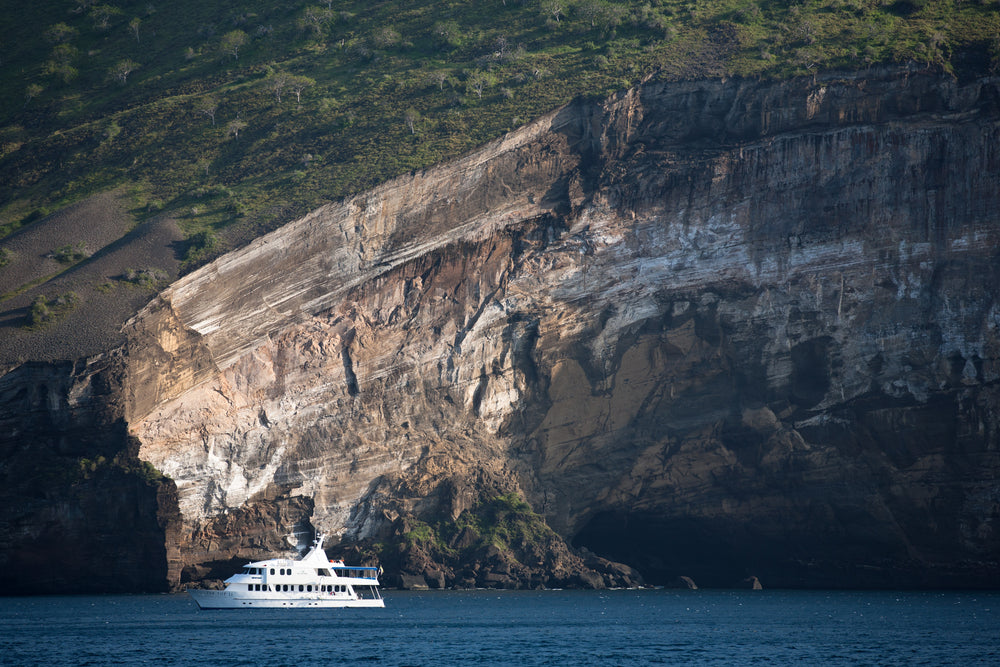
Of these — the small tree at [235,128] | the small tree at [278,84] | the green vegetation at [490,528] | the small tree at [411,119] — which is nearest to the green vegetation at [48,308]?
the small tree at [235,128]

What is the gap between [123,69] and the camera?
95.9 meters

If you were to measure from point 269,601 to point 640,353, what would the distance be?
27.0 meters

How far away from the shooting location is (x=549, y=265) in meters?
69.8

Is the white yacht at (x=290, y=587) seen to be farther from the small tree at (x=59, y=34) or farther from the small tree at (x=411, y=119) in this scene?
the small tree at (x=59, y=34)

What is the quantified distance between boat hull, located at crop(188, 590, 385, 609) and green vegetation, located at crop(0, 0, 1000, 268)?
20689 mm

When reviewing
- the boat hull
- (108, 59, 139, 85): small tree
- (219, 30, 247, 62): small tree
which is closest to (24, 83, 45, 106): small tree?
(108, 59, 139, 85): small tree

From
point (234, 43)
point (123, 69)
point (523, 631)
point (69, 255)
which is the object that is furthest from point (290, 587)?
point (123, 69)

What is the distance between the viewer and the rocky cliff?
63.5 metres

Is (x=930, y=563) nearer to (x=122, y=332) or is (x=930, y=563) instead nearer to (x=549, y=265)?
(x=549, y=265)

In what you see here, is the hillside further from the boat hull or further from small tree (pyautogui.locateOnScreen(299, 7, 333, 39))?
small tree (pyautogui.locateOnScreen(299, 7, 333, 39))

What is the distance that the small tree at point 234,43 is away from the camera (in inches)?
3674

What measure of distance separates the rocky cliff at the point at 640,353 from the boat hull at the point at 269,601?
5390 mm

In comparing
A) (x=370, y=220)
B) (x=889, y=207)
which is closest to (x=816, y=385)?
(x=889, y=207)

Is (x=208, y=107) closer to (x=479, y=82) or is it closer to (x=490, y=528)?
(x=479, y=82)
